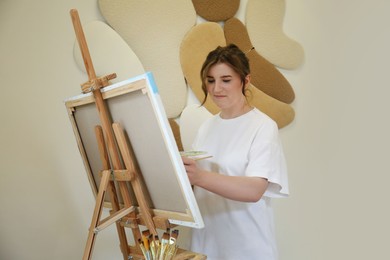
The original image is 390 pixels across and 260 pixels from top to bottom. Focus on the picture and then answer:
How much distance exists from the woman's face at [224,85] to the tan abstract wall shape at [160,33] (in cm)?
41

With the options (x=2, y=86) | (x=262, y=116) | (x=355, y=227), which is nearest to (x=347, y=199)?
(x=355, y=227)

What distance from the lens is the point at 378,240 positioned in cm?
189

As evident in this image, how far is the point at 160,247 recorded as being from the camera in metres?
0.86

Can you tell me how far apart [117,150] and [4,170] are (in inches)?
26.8

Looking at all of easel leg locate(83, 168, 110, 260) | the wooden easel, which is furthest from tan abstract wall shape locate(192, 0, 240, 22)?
easel leg locate(83, 168, 110, 260)

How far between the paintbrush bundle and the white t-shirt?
12.1 inches

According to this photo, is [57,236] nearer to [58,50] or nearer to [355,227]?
[58,50]

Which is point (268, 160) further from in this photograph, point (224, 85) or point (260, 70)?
point (260, 70)

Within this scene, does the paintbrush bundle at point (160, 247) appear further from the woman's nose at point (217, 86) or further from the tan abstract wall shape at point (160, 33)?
the tan abstract wall shape at point (160, 33)

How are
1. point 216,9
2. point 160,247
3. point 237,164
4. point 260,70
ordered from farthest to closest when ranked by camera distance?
point 260,70
point 216,9
point 237,164
point 160,247

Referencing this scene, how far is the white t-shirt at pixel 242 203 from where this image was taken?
A: 1.03m

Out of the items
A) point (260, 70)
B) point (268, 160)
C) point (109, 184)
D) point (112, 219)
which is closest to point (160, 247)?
point (112, 219)

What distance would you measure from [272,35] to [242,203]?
3.50 feet

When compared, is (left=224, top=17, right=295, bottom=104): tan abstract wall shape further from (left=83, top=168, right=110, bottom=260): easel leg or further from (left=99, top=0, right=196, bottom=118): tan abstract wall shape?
(left=83, top=168, right=110, bottom=260): easel leg
